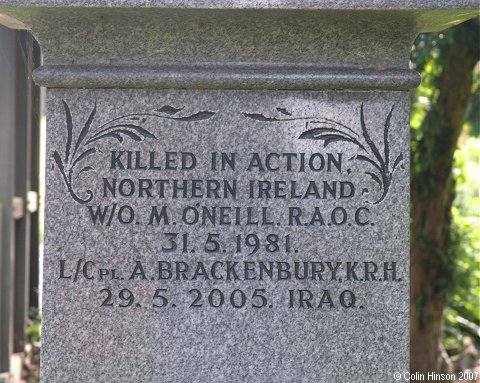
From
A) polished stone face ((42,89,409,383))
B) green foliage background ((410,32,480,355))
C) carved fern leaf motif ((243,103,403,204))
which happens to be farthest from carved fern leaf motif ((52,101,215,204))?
green foliage background ((410,32,480,355))

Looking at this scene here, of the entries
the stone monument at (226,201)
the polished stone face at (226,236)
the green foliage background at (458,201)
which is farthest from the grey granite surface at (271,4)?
the green foliage background at (458,201)

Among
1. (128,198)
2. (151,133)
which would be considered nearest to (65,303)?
(128,198)

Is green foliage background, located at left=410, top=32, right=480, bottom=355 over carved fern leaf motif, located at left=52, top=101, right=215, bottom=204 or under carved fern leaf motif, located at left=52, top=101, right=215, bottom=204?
under

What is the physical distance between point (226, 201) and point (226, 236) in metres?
0.14

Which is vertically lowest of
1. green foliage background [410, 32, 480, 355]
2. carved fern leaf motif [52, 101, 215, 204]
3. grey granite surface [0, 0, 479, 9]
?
green foliage background [410, 32, 480, 355]

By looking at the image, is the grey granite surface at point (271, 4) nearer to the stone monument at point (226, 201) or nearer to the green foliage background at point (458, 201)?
the stone monument at point (226, 201)

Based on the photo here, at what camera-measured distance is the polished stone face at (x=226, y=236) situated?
332 cm

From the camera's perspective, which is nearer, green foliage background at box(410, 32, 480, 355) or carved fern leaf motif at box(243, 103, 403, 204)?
carved fern leaf motif at box(243, 103, 403, 204)

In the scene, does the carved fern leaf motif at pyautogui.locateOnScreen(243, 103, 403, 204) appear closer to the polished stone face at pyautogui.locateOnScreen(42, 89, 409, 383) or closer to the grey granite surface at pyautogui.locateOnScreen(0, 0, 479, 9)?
the polished stone face at pyautogui.locateOnScreen(42, 89, 409, 383)

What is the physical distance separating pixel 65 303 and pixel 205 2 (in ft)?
4.25

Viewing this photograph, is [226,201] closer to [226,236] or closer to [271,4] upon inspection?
[226,236]

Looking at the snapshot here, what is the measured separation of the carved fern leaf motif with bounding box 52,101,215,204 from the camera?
3334 millimetres

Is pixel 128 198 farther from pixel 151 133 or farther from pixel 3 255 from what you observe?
pixel 3 255

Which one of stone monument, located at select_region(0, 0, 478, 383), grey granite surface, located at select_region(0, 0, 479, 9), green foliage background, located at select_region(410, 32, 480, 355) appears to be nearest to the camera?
grey granite surface, located at select_region(0, 0, 479, 9)
